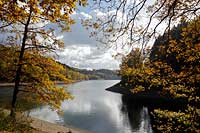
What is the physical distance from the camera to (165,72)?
11336mm

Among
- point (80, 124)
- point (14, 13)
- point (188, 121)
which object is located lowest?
point (80, 124)

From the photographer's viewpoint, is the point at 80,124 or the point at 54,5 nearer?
the point at 54,5

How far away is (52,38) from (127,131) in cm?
2333

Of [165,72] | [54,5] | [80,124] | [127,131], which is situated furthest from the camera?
[80,124]

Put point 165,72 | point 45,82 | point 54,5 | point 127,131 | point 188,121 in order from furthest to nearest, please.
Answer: point 127,131 < point 45,82 < point 188,121 < point 165,72 < point 54,5

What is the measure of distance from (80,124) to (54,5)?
145 ft

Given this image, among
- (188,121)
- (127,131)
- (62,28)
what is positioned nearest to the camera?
(188,121)

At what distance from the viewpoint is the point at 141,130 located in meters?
42.3

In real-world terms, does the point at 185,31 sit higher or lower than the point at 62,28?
lower

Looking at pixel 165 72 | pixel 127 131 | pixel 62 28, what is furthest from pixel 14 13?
pixel 127 131

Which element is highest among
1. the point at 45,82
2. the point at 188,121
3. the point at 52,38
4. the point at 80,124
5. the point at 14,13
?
the point at 52,38

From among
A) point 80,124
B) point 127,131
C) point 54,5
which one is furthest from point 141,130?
point 54,5

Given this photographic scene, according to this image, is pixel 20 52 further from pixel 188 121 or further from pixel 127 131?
pixel 127 131

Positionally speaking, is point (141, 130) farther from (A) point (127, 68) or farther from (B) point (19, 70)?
(A) point (127, 68)
